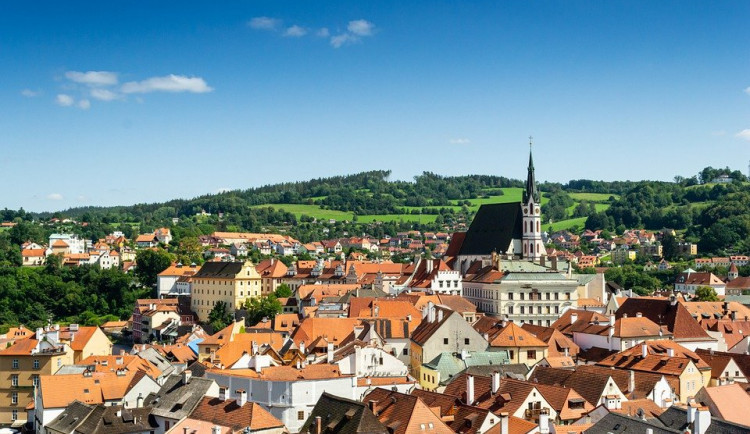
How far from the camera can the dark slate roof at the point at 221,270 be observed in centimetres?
10506

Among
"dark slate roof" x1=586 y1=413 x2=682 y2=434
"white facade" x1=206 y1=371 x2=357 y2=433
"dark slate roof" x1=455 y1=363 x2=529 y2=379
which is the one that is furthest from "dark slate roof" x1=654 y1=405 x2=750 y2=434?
"white facade" x1=206 y1=371 x2=357 y2=433

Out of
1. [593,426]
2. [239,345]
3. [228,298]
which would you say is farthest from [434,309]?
[228,298]

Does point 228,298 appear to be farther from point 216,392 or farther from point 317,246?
point 317,246

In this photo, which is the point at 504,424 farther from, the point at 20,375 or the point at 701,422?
the point at 20,375

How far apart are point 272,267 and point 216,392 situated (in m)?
73.9

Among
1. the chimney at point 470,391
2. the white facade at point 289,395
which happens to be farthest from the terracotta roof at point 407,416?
the white facade at point 289,395

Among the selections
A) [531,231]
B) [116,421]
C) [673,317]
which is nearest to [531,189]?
[531,231]

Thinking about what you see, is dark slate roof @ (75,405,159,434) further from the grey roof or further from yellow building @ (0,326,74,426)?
yellow building @ (0,326,74,426)

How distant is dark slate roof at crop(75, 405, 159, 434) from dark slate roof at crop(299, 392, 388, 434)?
31.3ft

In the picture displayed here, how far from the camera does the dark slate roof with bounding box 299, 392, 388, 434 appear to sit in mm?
35625

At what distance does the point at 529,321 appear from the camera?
81.3 metres

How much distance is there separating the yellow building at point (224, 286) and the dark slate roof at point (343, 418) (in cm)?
6606

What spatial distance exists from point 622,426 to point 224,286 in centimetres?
7621

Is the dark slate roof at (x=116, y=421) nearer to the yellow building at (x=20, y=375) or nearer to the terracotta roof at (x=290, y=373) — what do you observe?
the terracotta roof at (x=290, y=373)
